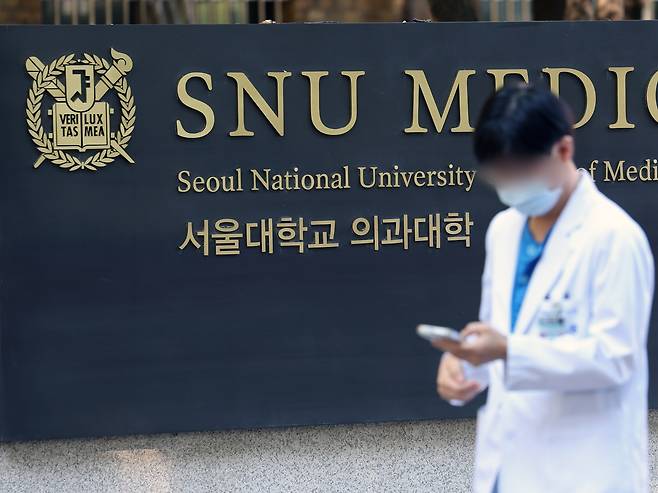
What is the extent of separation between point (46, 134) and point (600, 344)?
306cm

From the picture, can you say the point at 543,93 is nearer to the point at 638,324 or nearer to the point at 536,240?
the point at 536,240

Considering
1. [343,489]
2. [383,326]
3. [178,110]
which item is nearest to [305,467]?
[343,489]

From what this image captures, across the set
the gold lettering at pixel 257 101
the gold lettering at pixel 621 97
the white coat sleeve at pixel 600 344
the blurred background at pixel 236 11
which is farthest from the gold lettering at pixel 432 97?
the blurred background at pixel 236 11

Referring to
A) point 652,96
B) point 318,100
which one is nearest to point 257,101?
point 318,100

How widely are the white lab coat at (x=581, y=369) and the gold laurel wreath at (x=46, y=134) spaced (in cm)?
259

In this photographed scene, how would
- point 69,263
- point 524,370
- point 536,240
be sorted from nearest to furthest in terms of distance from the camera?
point 524,370 → point 536,240 → point 69,263

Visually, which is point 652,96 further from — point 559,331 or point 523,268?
point 559,331

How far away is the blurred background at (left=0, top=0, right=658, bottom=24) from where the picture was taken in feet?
41.2

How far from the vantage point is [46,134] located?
487 cm

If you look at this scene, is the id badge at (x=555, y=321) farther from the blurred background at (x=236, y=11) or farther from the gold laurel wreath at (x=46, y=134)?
the blurred background at (x=236, y=11)

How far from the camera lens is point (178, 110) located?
4941 mm

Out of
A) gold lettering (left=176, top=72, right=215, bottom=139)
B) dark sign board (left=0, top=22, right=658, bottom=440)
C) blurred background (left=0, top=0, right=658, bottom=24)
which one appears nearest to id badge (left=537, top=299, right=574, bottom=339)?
dark sign board (left=0, top=22, right=658, bottom=440)

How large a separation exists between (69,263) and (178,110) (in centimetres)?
81

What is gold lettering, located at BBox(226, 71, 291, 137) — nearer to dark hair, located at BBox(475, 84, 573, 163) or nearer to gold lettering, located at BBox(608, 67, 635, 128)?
gold lettering, located at BBox(608, 67, 635, 128)
